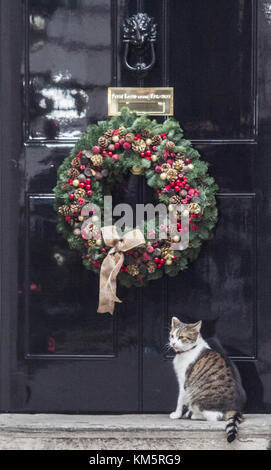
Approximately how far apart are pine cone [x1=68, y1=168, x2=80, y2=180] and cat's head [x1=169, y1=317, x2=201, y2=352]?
0.99 meters

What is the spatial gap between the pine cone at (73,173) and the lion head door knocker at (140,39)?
0.67 metres

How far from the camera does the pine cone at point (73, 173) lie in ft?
Result: 16.7

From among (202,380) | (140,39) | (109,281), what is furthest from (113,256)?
(140,39)

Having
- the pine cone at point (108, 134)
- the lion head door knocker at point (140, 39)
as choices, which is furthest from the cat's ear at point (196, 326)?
the lion head door knocker at point (140, 39)

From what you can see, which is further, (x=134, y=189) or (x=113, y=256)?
(x=134, y=189)

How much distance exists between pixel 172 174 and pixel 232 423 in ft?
4.37

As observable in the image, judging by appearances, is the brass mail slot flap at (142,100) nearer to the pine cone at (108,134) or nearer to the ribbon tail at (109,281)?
the pine cone at (108,134)

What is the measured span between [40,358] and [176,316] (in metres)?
0.80

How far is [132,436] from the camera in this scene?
5.06 meters

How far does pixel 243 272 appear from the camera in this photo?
17.6ft

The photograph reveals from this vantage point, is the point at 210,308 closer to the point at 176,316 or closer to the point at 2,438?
the point at 176,316

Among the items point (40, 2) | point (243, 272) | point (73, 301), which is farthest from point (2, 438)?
point (40, 2)

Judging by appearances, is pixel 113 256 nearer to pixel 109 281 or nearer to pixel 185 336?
pixel 109 281

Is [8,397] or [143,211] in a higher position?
[143,211]
